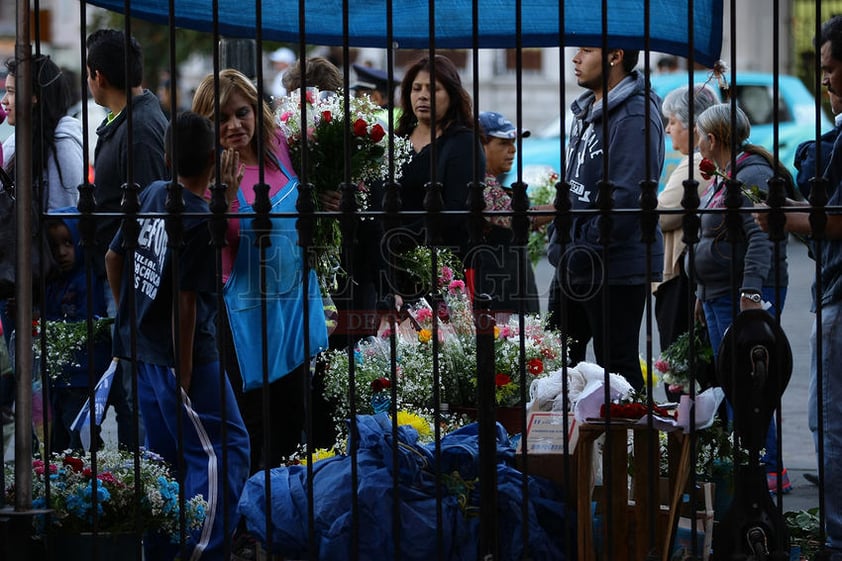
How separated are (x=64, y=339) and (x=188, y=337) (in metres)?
1.07

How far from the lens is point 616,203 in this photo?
6.01 m

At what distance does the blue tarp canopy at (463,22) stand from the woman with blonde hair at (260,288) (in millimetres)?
352

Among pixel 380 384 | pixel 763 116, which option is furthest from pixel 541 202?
pixel 763 116

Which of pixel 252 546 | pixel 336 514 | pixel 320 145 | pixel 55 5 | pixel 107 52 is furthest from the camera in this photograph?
pixel 55 5

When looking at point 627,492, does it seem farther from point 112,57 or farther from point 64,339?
point 112,57

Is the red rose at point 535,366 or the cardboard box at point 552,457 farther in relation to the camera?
the red rose at point 535,366

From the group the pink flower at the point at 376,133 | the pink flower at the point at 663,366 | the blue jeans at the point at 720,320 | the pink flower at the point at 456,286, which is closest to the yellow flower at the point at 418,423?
the pink flower at the point at 376,133

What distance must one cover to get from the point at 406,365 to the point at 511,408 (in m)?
0.52

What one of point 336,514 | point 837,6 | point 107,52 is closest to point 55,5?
point 837,6

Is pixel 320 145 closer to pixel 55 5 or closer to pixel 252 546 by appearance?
pixel 252 546

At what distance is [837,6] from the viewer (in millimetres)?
28234

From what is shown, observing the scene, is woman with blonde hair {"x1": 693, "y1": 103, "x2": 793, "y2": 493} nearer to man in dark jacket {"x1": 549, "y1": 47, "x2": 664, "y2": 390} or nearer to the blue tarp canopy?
man in dark jacket {"x1": 549, "y1": 47, "x2": 664, "y2": 390}

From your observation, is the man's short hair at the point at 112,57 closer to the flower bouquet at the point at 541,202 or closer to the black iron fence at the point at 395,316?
the black iron fence at the point at 395,316

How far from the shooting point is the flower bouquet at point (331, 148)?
5.33 meters
